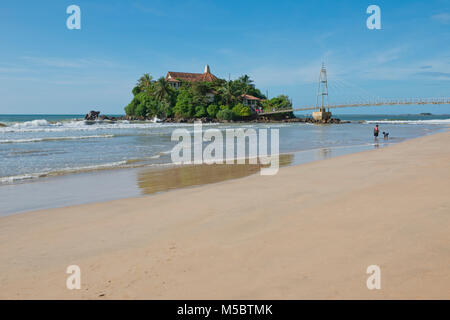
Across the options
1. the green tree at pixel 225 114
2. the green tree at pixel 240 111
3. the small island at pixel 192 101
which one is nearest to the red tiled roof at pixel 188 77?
the small island at pixel 192 101

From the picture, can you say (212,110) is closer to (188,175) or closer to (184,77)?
(184,77)

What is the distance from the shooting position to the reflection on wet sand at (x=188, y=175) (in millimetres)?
8734

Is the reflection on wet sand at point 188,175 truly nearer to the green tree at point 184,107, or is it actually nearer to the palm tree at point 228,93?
the green tree at point 184,107

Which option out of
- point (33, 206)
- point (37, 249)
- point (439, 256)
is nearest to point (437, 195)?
point (439, 256)

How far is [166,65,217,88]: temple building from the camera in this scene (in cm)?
8944

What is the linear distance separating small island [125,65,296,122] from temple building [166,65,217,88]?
1.09 meters


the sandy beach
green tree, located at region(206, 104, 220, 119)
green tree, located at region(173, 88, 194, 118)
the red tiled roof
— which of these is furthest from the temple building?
the sandy beach

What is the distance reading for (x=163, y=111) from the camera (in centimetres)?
7712

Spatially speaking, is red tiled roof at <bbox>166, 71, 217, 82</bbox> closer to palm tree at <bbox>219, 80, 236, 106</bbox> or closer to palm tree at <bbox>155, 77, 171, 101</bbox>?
palm tree at <bbox>219, 80, 236, 106</bbox>

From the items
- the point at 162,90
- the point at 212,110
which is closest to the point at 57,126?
the point at 162,90

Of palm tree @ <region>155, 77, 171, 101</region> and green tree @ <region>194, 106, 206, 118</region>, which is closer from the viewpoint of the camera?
green tree @ <region>194, 106, 206, 118</region>

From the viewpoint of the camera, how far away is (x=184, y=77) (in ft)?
309

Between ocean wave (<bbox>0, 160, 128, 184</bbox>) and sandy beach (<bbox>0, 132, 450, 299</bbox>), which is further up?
ocean wave (<bbox>0, 160, 128, 184</bbox>)
